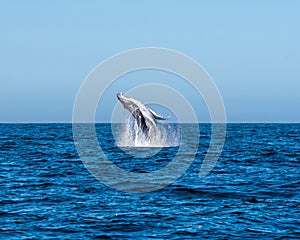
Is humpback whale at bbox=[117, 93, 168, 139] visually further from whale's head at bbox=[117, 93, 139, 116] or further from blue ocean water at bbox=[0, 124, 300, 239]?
blue ocean water at bbox=[0, 124, 300, 239]

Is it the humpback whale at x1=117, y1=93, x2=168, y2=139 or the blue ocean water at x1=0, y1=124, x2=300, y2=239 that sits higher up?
the humpback whale at x1=117, y1=93, x2=168, y2=139

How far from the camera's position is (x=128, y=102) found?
106 ft

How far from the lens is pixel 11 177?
25.8m

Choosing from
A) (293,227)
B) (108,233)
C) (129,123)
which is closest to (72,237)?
(108,233)

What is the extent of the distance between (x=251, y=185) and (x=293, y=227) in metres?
7.26

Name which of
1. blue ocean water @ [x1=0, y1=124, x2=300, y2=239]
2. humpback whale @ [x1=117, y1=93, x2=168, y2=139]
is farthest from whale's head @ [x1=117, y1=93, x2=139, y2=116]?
blue ocean water @ [x1=0, y1=124, x2=300, y2=239]

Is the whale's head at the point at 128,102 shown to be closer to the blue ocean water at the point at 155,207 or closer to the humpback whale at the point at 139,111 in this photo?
the humpback whale at the point at 139,111

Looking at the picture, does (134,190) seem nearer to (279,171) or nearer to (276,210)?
(276,210)

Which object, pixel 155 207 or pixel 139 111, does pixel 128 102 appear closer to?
pixel 139 111

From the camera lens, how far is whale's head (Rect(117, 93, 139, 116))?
32.3m

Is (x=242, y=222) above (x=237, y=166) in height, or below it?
below

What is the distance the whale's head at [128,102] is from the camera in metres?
32.3

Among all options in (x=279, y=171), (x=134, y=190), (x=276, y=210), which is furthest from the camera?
(x=279, y=171)

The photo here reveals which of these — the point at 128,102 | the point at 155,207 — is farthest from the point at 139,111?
the point at 155,207
